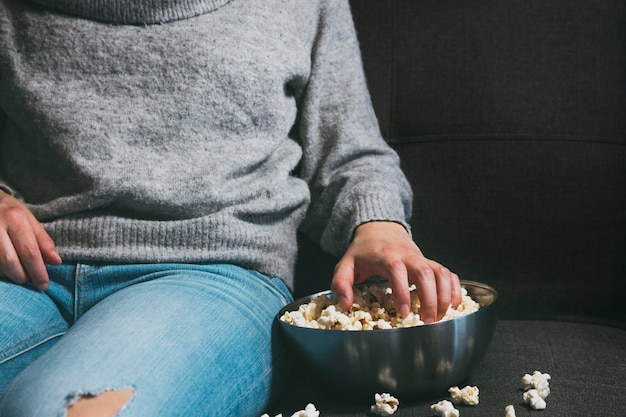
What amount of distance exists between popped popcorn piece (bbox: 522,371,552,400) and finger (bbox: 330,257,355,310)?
26cm

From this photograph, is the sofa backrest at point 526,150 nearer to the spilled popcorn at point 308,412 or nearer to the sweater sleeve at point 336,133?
the sweater sleeve at point 336,133

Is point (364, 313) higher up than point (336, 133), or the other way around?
point (336, 133)

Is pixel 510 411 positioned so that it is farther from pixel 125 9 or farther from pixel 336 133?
pixel 125 9

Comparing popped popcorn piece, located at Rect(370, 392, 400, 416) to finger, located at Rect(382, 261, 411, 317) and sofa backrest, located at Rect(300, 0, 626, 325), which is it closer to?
finger, located at Rect(382, 261, 411, 317)

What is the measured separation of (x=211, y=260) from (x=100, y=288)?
16cm

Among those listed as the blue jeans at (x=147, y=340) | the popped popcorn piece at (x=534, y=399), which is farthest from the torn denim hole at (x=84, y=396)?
the popped popcorn piece at (x=534, y=399)

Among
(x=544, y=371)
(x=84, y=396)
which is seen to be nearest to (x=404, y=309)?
(x=544, y=371)

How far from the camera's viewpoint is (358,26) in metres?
1.42

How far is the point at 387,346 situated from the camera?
0.90 m

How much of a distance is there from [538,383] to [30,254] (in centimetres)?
70

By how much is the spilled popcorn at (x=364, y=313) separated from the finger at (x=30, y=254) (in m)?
0.34

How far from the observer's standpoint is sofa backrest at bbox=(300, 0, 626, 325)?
1313 mm

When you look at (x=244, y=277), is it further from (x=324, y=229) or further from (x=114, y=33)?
(x=114, y=33)

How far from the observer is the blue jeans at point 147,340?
0.79 metres
